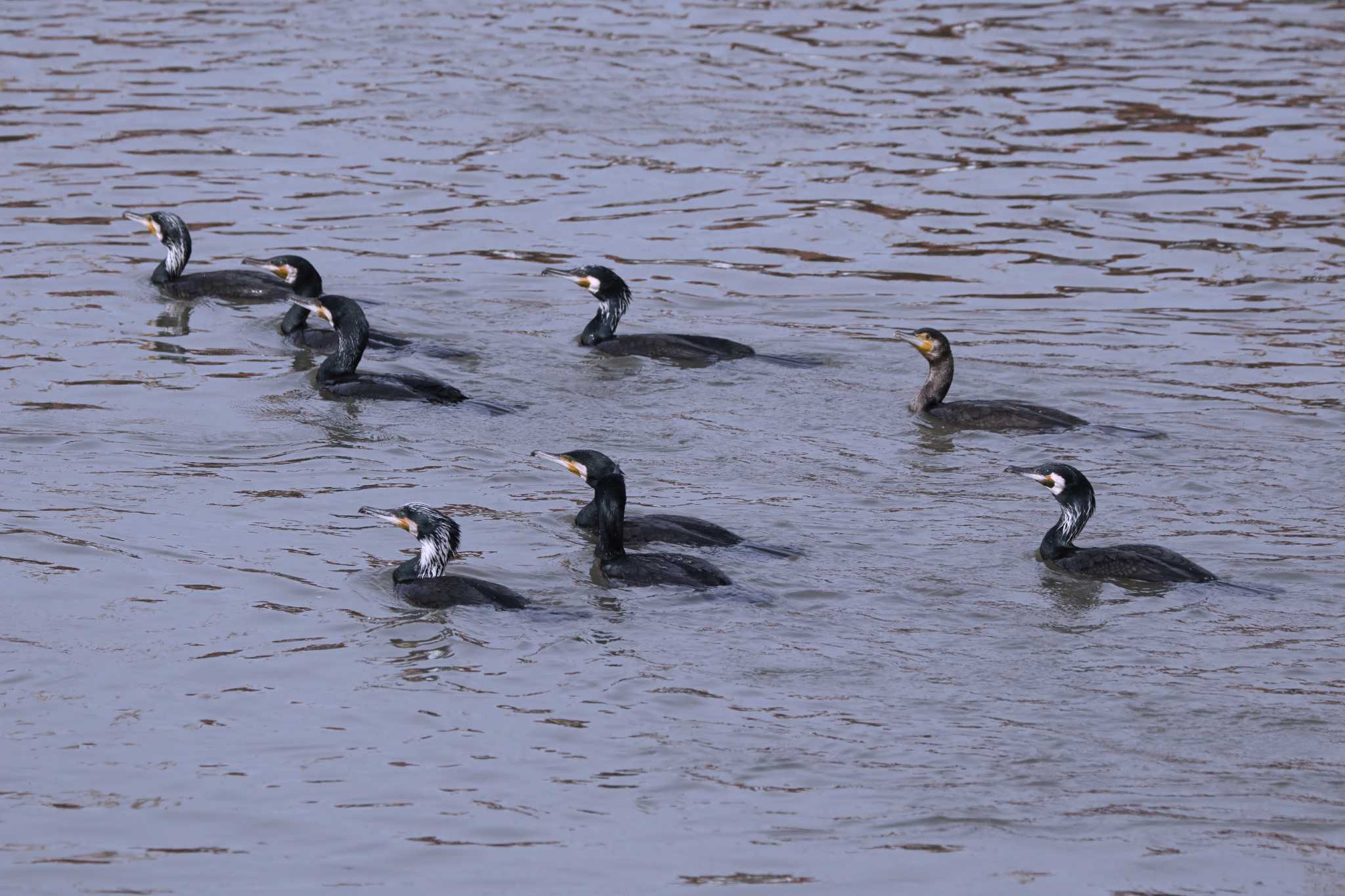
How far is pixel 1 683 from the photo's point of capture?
952 centimetres

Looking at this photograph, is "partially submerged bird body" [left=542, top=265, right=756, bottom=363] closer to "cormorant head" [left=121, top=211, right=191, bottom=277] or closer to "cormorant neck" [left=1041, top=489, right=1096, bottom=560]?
"cormorant head" [left=121, top=211, right=191, bottom=277]

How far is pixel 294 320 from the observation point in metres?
16.8

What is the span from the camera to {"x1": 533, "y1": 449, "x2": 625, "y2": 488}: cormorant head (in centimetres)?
1166

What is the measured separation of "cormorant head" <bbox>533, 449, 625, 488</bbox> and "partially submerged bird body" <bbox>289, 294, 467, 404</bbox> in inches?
111

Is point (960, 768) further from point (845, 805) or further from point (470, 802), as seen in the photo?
point (470, 802)

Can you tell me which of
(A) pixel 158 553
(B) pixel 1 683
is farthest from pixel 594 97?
(B) pixel 1 683

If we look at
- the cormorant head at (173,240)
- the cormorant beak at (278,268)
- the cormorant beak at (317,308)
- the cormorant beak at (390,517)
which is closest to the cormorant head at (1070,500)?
the cormorant beak at (390,517)

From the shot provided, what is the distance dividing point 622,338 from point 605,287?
477 mm

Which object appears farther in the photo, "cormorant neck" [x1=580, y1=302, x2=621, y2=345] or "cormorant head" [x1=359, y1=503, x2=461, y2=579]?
"cormorant neck" [x1=580, y1=302, x2=621, y2=345]

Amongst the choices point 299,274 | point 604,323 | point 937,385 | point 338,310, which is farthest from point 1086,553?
point 299,274

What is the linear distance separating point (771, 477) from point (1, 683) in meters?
5.56

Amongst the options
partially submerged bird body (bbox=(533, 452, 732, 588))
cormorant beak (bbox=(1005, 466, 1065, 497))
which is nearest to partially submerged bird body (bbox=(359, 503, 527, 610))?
partially submerged bird body (bbox=(533, 452, 732, 588))

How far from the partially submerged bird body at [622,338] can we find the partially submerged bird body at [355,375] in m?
2.03

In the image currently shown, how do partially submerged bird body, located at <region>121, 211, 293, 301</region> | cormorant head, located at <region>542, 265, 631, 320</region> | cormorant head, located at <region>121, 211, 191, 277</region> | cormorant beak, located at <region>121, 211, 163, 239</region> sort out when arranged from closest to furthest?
cormorant head, located at <region>542, 265, 631, 320</region> → partially submerged bird body, located at <region>121, 211, 293, 301</region> → cormorant head, located at <region>121, 211, 191, 277</region> → cormorant beak, located at <region>121, 211, 163, 239</region>
